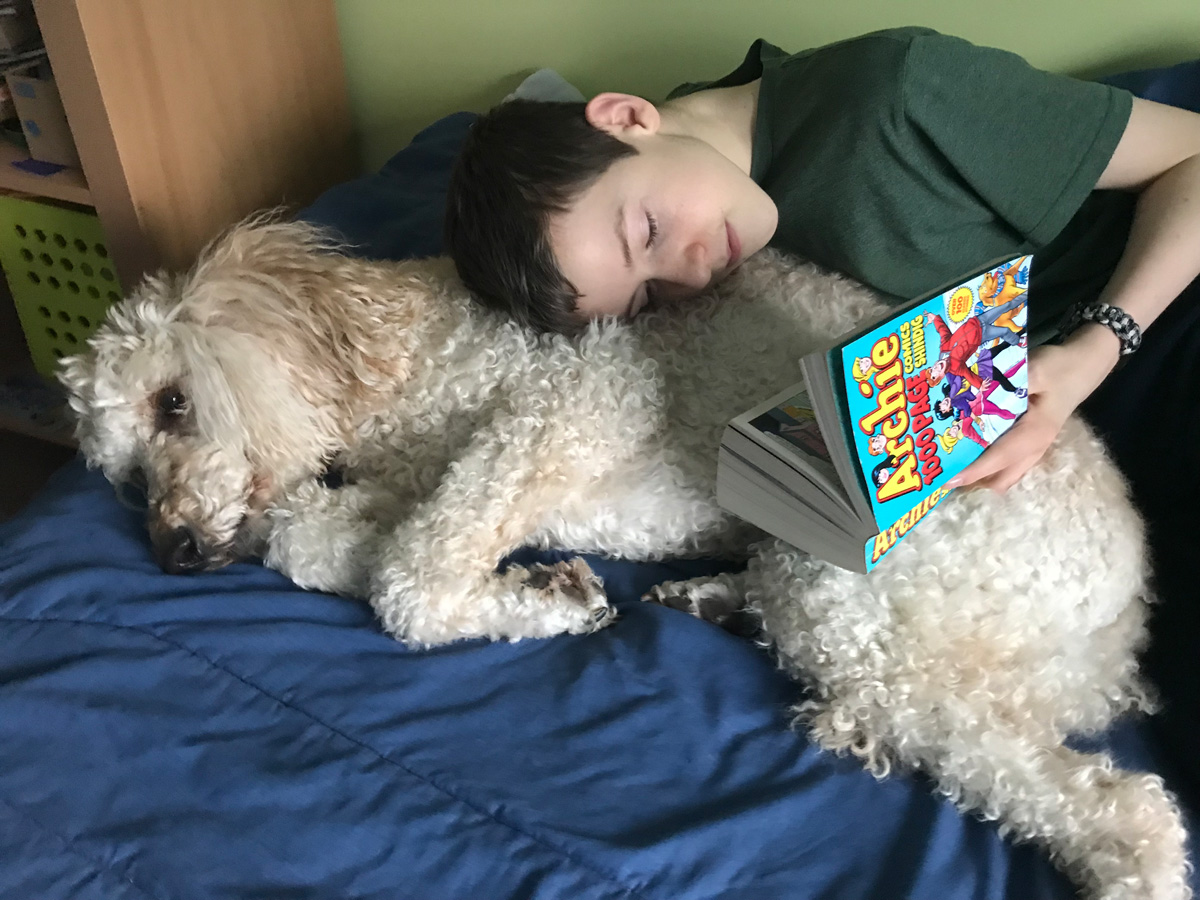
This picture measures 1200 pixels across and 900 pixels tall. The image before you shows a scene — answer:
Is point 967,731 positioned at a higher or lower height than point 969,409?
lower

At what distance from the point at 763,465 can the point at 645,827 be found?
0.40 metres

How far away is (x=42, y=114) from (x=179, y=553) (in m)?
1.11

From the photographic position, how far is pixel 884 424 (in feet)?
2.71

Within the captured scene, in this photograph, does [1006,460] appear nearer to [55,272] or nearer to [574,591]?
[574,591]

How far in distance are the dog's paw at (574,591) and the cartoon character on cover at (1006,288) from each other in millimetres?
603

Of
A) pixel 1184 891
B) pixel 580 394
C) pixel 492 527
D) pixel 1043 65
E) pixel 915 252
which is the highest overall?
pixel 1043 65

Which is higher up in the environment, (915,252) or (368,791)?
(915,252)

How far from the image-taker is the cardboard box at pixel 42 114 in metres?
1.66

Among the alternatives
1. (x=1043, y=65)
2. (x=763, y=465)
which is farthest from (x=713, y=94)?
(x=763, y=465)

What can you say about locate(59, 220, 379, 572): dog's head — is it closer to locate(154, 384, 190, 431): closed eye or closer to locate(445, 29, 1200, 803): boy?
locate(154, 384, 190, 431): closed eye

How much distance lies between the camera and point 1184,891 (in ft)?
2.75

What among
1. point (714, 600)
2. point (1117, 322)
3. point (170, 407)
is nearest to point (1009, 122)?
point (1117, 322)

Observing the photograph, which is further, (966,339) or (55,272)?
(55,272)

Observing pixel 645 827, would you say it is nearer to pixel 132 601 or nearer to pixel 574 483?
pixel 574 483
